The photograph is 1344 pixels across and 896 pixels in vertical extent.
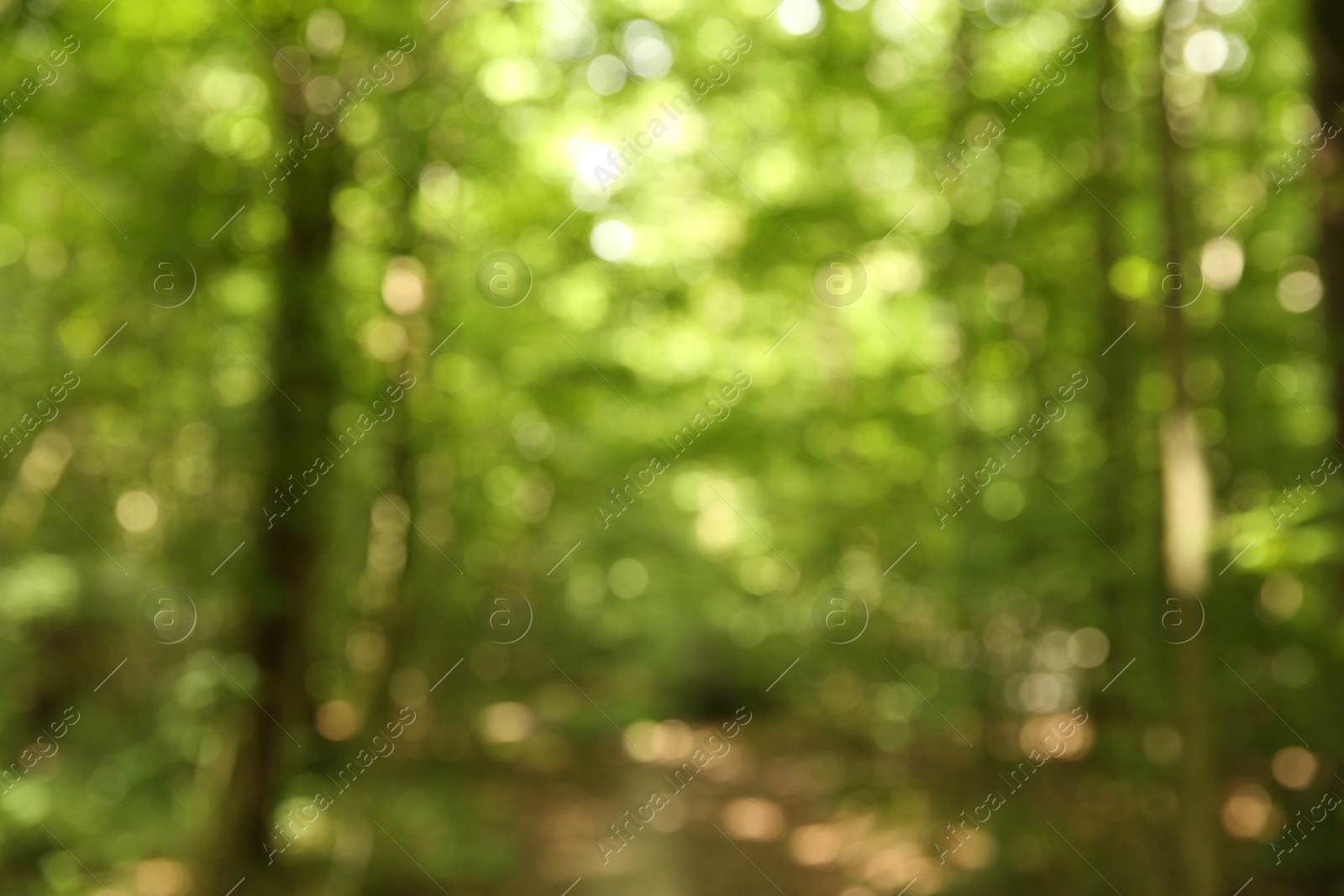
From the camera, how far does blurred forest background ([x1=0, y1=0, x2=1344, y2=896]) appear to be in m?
4.57

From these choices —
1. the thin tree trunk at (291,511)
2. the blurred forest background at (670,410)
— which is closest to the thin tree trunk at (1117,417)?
the blurred forest background at (670,410)

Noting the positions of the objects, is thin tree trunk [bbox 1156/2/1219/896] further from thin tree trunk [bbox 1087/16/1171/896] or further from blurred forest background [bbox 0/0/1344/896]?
thin tree trunk [bbox 1087/16/1171/896]

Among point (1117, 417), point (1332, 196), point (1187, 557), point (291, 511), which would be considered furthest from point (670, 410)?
point (1332, 196)

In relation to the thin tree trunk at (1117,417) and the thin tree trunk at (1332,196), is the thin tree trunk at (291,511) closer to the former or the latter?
the thin tree trunk at (1117,417)

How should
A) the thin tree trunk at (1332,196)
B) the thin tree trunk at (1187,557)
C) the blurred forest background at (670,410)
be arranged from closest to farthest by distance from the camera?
the thin tree trunk at (1187,557) → the thin tree trunk at (1332,196) → the blurred forest background at (670,410)

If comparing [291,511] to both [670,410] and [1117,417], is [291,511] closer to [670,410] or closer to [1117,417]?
[670,410]

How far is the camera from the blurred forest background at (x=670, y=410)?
4.57 m

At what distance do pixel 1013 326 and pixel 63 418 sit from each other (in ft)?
26.0

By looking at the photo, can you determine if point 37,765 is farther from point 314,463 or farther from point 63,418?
point 314,463

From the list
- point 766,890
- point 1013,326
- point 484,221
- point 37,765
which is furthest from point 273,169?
point 766,890

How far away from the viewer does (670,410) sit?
835 centimetres

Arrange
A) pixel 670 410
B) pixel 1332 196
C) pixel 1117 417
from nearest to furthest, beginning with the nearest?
pixel 1332 196, pixel 1117 417, pixel 670 410

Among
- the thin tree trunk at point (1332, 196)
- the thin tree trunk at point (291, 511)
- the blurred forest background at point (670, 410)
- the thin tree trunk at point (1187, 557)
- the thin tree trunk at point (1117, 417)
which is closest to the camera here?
the thin tree trunk at point (1187, 557)

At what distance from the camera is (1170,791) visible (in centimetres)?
463
